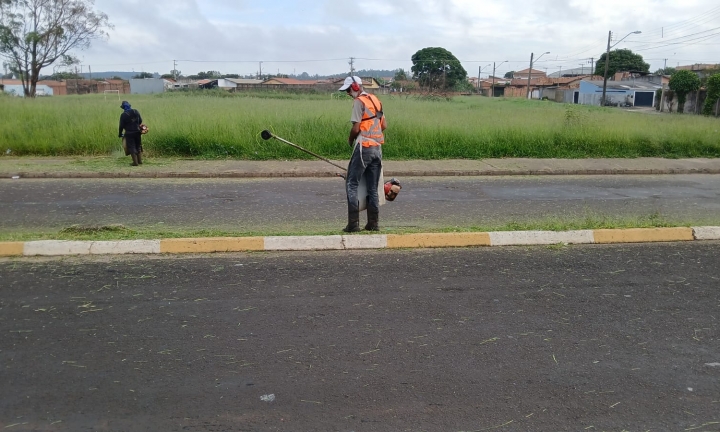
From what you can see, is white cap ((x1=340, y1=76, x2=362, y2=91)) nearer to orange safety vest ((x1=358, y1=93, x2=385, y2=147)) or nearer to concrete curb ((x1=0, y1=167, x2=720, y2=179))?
orange safety vest ((x1=358, y1=93, x2=385, y2=147))

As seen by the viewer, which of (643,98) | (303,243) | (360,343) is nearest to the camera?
(360,343)

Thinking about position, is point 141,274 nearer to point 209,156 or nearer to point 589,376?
point 589,376

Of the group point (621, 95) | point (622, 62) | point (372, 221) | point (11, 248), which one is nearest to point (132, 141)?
point (11, 248)

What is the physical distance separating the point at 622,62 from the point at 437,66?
27517 millimetres

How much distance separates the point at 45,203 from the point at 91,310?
18.7 ft

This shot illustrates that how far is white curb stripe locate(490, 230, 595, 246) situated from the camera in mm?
6422

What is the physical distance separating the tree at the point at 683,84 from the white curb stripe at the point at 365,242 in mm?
43034

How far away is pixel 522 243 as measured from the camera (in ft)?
21.1

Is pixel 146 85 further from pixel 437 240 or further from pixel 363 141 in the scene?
pixel 437 240

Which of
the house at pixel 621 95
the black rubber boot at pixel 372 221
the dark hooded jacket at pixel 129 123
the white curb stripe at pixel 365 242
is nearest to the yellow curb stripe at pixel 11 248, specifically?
the white curb stripe at pixel 365 242

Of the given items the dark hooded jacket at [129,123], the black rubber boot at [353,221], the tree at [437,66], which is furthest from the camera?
the tree at [437,66]

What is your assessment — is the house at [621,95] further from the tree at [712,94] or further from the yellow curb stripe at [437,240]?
the yellow curb stripe at [437,240]

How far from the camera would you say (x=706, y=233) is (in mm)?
6695

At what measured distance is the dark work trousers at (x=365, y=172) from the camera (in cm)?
653
